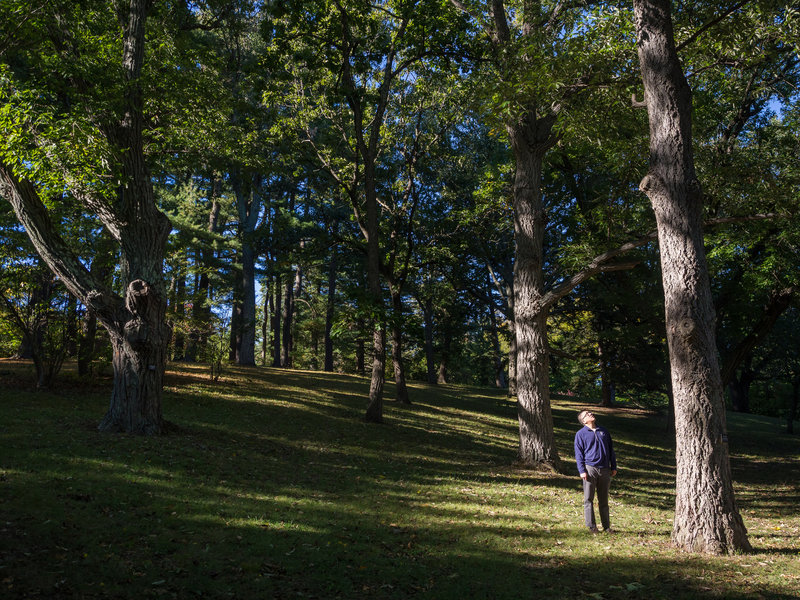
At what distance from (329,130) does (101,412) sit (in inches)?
490

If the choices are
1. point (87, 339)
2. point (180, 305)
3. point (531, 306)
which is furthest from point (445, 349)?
point (87, 339)

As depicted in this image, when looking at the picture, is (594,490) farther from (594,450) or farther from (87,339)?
(87,339)

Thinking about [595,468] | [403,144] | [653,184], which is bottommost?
[595,468]

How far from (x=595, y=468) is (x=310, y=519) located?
3972 mm

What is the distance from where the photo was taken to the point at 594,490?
24.9 feet

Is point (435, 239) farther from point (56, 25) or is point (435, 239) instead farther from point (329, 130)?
point (56, 25)

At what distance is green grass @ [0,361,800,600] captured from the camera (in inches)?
205

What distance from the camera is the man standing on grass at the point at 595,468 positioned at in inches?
298

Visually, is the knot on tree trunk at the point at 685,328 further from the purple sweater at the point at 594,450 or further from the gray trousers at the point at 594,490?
the gray trousers at the point at 594,490

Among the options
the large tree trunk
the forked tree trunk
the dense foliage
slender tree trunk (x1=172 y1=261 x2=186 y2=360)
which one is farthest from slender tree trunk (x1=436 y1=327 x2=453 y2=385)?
the large tree trunk

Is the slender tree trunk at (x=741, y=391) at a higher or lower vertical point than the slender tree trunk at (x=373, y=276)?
lower

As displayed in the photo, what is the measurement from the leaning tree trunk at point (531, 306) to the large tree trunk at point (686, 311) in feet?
15.5

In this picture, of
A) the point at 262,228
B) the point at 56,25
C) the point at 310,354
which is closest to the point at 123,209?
the point at 56,25

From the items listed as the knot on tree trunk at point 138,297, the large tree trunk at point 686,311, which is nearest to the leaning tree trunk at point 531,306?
the large tree trunk at point 686,311
